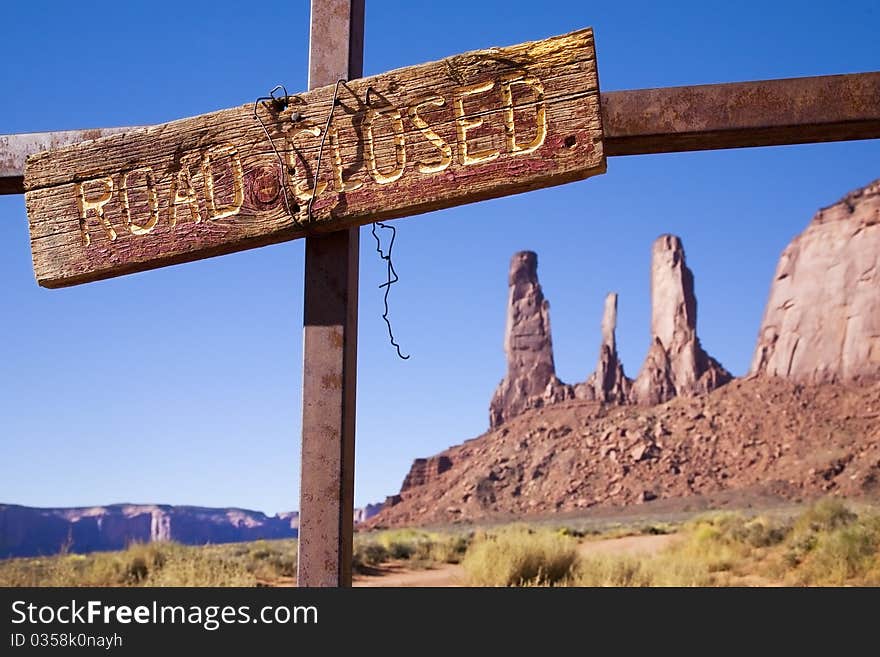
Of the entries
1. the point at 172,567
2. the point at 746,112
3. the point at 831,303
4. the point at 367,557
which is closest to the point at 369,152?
the point at 746,112

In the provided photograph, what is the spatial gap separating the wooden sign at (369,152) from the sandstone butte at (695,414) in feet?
130

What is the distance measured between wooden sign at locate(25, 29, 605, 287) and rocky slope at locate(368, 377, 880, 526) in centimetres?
3947

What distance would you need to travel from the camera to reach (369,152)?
184 cm

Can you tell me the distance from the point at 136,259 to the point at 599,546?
19612 millimetres

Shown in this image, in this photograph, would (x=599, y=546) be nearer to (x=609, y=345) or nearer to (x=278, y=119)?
(x=278, y=119)

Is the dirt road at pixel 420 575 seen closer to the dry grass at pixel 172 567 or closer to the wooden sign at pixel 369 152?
the dry grass at pixel 172 567

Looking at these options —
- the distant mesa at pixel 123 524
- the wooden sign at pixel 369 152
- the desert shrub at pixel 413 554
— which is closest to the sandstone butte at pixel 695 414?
the distant mesa at pixel 123 524

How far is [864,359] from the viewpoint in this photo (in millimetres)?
49188

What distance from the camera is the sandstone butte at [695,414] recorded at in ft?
140

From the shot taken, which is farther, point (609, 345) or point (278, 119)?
point (609, 345)

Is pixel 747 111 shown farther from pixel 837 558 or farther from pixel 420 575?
pixel 420 575

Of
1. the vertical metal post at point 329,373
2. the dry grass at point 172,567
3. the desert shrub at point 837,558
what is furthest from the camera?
the desert shrub at point 837,558

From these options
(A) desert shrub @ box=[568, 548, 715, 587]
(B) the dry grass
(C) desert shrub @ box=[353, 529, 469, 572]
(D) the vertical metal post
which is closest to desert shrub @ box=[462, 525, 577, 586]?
(A) desert shrub @ box=[568, 548, 715, 587]
